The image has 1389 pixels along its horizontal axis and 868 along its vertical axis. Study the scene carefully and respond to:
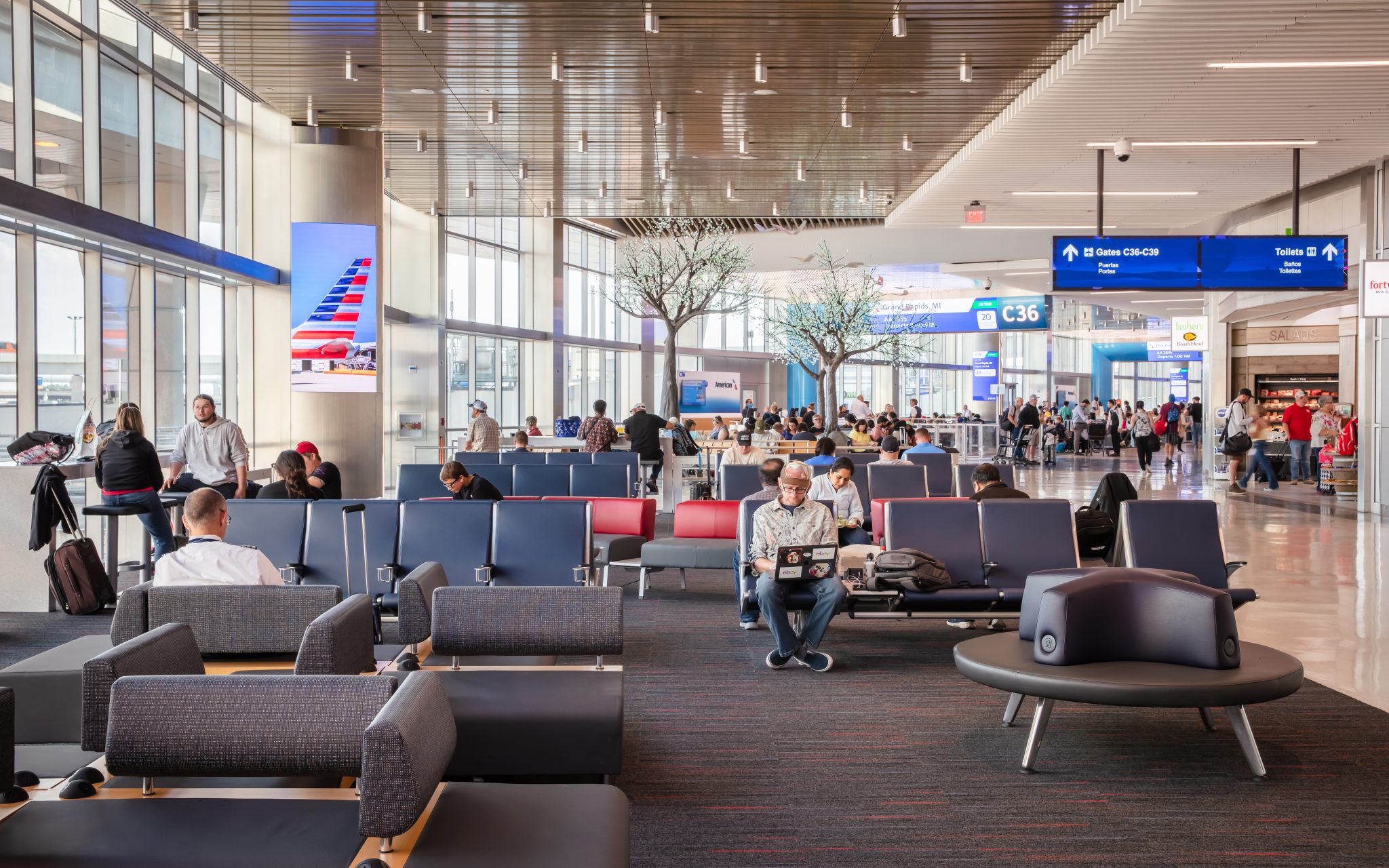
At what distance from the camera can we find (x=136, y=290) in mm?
10992

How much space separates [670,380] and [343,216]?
671 centimetres

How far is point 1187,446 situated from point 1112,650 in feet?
114

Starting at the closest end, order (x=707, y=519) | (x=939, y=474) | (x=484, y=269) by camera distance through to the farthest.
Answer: (x=707, y=519) → (x=939, y=474) → (x=484, y=269)

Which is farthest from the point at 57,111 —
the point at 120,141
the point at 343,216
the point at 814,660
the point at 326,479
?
the point at 814,660

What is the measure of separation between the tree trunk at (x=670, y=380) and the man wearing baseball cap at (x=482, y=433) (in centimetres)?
319

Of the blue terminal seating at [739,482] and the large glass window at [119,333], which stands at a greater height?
the large glass window at [119,333]

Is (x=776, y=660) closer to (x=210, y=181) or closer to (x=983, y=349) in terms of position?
(x=210, y=181)

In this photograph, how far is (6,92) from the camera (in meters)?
8.62

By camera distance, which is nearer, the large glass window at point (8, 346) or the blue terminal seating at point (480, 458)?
the large glass window at point (8, 346)

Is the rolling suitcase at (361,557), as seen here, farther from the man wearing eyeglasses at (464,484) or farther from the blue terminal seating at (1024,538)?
the blue terminal seating at (1024,538)

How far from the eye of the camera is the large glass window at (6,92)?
8.53 meters

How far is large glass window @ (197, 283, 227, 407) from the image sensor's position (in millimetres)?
12430

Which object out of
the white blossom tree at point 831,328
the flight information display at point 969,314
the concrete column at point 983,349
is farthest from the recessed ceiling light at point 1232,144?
the concrete column at point 983,349

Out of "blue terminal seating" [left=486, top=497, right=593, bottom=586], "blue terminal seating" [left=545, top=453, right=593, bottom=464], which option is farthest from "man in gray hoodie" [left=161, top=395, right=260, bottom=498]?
"blue terminal seating" [left=486, top=497, right=593, bottom=586]
